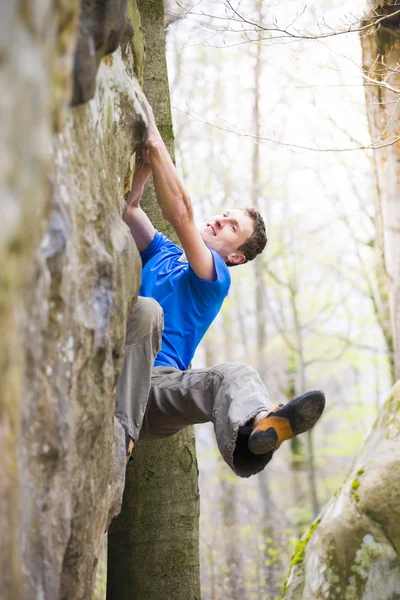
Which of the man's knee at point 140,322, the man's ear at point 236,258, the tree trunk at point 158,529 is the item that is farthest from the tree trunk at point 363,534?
the man's knee at point 140,322

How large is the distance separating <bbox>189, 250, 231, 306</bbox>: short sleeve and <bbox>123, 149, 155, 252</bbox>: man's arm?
558mm

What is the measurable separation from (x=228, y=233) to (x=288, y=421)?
61.1 inches

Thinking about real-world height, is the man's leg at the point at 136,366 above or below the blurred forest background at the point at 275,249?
below

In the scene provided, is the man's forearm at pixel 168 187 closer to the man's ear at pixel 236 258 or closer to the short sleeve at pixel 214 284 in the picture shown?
the short sleeve at pixel 214 284

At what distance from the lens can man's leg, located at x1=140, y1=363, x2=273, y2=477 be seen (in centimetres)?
354

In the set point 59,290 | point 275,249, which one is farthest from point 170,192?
point 275,249

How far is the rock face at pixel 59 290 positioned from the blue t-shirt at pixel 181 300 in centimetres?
93

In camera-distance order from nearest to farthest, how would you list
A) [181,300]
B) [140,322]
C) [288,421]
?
[288,421]
[140,322]
[181,300]

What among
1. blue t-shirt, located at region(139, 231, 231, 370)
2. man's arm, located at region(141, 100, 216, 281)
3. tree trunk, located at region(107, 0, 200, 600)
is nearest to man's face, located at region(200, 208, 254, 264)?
blue t-shirt, located at region(139, 231, 231, 370)

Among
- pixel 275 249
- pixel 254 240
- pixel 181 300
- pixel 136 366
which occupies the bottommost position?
pixel 136 366

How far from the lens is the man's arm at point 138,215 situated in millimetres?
3914

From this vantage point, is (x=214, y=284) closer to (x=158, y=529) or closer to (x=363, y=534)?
(x=363, y=534)

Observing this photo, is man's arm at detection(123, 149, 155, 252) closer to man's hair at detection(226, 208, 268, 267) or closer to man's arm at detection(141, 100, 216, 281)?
man's arm at detection(141, 100, 216, 281)

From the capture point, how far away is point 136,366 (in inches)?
138
